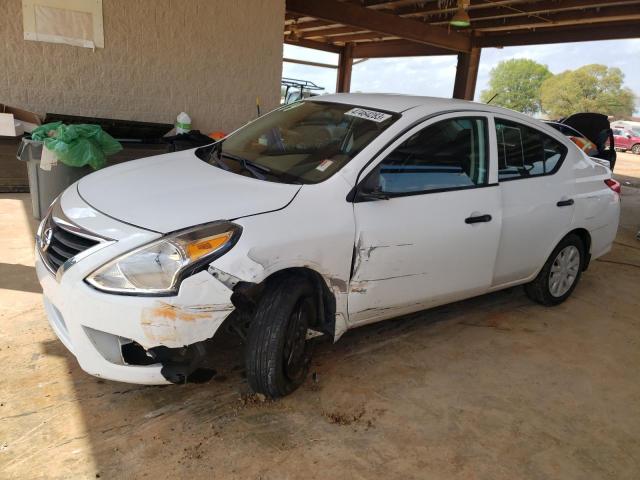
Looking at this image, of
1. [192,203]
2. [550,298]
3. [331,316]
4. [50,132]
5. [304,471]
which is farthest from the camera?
[50,132]

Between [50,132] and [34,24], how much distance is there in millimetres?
2044

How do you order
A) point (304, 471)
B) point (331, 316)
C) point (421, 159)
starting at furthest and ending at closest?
1. point (421, 159)
2. point (331, 316)
3. point (304, 471)

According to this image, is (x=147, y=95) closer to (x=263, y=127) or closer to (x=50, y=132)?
(x=50, y=132)

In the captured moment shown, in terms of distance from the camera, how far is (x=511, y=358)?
11.3 ft

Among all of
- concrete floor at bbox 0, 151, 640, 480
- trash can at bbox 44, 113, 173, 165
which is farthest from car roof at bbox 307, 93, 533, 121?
trash can at bbox 44, 113, 173, 165

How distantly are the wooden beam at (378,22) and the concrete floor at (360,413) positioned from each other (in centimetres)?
795

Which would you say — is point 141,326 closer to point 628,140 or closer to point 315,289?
point 315,289

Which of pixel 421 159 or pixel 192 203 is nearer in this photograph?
pixel 192 203

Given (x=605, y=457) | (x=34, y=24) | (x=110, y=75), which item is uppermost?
(x=34, y=24)

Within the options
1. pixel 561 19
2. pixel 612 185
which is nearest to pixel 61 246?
pixel 612 185

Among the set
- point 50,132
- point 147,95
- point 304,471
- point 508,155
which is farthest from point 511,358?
point 147,95

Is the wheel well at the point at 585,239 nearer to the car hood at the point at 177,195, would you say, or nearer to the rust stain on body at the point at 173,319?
the car hood at the point at 177,195

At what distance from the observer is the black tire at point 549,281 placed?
13.4ft

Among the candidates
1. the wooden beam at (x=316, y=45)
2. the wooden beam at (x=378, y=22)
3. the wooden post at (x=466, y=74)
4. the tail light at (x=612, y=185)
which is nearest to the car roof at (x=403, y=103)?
the tail light at (x=612, y=185)
